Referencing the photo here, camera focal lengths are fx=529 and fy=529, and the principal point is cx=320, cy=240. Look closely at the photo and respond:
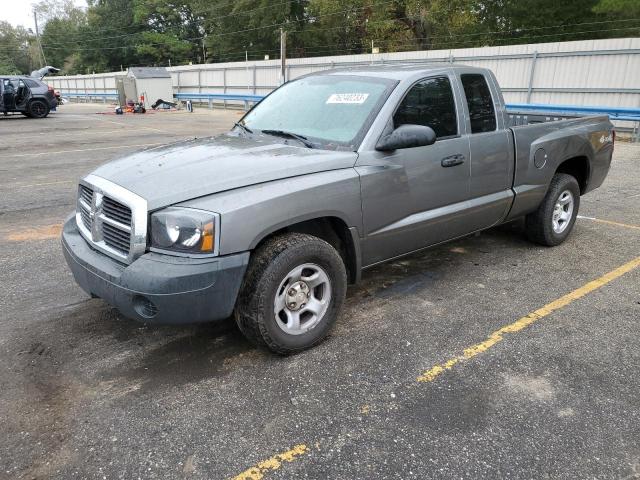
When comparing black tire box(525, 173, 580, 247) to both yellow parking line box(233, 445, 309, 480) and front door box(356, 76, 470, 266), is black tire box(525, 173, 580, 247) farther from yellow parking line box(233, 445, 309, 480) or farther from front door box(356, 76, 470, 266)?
yellow parking line box(233, 445, 309, 480)

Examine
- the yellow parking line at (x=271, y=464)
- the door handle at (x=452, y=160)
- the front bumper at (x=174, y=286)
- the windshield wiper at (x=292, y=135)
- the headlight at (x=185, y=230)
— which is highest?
the windshield wiper at (x=292, y=135)

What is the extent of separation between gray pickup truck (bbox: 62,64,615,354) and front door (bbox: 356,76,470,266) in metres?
0.01

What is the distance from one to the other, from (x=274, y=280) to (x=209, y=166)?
2.73ft

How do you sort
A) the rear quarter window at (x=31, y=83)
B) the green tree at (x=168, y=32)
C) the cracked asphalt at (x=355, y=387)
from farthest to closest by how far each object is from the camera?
1. the green tree at (x=168, y=32)
2. the rear quarter window at (x=31, y=83)
3. the cracked asphalt at (x=355, y=387)

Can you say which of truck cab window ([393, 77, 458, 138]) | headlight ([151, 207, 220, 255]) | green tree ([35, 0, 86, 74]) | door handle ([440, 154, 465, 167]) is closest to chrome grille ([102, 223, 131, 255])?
headlight ([151, 207, 220, 255])

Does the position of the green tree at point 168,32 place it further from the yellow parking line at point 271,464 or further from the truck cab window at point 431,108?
the yellow parking line at point 271,464

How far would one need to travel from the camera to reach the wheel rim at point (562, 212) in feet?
17.9

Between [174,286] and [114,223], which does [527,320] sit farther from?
[114,223]

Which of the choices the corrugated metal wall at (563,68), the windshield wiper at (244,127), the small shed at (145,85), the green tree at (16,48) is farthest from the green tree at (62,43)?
the windshield wiper at (244,127)

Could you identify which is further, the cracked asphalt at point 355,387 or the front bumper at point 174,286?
the front bumper at point 174,286

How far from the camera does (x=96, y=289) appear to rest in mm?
3154

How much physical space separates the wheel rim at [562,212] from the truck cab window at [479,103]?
4.61 ft

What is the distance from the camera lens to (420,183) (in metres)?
3.93

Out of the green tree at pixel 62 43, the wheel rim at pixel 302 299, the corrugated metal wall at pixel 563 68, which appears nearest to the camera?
the wheel rim at pixel 302 299
